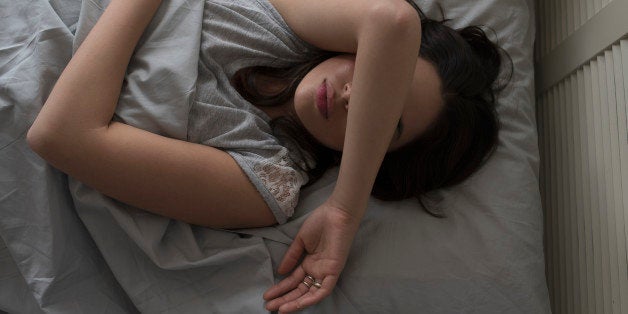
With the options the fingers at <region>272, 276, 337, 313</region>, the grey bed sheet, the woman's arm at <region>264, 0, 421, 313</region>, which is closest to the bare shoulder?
the woman's arm at <region>264, 0, 421, 313</region>

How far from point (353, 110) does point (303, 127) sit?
19 cm

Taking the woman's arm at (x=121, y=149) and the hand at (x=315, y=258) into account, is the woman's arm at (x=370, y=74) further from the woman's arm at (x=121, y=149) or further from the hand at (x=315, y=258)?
the woman's arm at (x=121, y=149)

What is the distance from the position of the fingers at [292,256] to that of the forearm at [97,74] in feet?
1.21

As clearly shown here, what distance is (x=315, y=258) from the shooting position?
1.01 meters

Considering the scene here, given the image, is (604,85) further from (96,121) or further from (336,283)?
(96,121)

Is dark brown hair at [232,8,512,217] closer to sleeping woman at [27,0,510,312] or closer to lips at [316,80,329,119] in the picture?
sleeping woman at [27,0,510,312]

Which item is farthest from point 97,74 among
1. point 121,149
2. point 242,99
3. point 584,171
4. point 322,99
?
point 584,171

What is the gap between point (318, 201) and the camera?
108cm

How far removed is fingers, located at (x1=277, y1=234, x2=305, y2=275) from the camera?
1.02 m

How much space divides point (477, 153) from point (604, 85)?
0.24 metres

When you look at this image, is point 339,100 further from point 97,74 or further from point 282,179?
point 97,74

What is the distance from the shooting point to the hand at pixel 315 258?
975 millimetres

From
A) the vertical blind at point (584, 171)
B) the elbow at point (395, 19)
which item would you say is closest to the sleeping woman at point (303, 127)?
the elbow at point (395, 19)

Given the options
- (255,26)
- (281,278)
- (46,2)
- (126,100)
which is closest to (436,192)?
(281,278)
